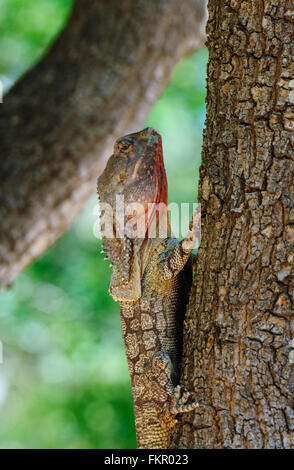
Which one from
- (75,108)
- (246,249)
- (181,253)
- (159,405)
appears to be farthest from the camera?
(75,108)

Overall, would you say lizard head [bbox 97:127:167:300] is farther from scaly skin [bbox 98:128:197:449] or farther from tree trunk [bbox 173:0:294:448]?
tree trunk [bbox 173:0:294:448]

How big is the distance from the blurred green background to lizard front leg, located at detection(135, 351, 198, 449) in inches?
235

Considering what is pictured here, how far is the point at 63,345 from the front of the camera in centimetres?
991

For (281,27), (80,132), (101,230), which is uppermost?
(80,132)

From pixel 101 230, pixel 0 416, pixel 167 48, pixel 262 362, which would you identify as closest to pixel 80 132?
pixel 167 48

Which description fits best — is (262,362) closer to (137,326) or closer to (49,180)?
(137,326)

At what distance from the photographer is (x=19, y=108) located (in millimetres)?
6340

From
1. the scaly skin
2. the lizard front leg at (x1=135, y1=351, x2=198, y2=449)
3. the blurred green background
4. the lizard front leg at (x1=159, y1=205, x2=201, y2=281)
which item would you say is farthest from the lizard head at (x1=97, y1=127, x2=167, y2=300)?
the blurred green background

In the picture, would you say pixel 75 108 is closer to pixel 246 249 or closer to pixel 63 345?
pixel 246 249

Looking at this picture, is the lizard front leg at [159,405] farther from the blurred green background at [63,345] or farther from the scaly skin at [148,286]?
the blurred green background at [63,345]

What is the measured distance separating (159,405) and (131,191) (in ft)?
4.62

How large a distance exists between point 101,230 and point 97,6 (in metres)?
3.72

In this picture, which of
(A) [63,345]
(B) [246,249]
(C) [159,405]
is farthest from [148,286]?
(A) [63,345]

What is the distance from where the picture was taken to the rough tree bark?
6.07 meters
